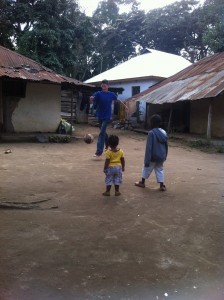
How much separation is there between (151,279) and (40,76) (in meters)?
10.1

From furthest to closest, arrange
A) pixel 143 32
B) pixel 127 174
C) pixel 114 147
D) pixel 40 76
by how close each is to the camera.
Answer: pixel 143 32 → pixel 40 76 → pixel 127 174 → pixel 114 147

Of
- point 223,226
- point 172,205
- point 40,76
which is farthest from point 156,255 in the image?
point 40,76

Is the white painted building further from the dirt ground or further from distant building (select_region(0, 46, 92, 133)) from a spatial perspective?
the dirt ground

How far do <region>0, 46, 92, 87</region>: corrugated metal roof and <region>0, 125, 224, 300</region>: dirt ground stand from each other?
223 inches

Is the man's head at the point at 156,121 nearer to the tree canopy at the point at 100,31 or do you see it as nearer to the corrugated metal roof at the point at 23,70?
the corrugated metal roof at the point at 23,70

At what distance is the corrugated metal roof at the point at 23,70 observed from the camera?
11144 millimetres

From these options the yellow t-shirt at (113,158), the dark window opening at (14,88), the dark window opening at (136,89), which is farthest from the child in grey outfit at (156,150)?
the dark window opening at (136,89)

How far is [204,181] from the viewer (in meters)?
6.12

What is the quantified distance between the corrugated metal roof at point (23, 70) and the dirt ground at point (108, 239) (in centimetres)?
565

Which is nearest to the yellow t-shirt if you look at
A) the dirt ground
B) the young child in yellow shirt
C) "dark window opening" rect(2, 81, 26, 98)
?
the young child in yellow shirt

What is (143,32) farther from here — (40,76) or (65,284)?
(65,284)

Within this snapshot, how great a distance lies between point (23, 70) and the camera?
11922 mm

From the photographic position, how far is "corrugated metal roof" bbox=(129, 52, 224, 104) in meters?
12.1

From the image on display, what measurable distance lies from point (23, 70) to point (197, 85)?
6577mm
